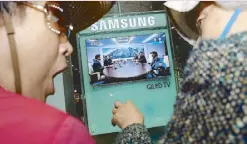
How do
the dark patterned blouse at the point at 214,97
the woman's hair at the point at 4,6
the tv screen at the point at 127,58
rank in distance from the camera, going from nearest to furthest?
the dark patterned blouse at the point at 214,97 → the woman's hair at the point at 4,6 → the tv screen at the point at 127,58

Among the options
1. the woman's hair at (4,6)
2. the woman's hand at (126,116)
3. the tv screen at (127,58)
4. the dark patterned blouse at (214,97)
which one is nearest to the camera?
the dark patterned blouse at (214,97)

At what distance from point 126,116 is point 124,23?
0.79 m

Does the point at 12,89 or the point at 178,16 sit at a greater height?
the point at 178,16

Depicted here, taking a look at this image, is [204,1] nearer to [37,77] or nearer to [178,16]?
[178,16]

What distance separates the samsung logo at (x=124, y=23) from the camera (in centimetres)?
179

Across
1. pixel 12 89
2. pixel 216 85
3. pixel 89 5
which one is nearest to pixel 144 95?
pixel 89 5

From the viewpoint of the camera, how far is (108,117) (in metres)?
1.77

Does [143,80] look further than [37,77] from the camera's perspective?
Yes

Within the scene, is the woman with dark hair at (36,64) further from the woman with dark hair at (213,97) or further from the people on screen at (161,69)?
the people on screen at (161,69)

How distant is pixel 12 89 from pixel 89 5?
1.02ft

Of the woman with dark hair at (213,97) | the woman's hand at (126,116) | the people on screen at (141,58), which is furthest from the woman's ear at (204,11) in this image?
the people on screen at (141,58)

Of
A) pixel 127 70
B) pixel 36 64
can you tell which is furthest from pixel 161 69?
pixel 36 64

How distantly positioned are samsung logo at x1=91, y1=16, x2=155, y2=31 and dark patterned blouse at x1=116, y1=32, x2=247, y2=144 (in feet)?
4.09

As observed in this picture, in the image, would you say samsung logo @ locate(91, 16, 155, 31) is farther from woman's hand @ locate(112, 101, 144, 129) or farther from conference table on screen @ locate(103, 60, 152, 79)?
woman's hand @ locate(112, 101, 144, 129)
